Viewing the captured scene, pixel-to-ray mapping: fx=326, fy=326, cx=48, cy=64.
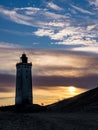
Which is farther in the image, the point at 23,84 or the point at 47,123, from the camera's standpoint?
the point at 23,84

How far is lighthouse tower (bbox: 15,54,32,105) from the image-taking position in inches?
3430

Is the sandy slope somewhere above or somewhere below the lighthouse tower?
below

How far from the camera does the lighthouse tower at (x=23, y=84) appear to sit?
286ft

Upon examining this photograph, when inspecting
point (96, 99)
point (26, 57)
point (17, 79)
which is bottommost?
point (96, 99)

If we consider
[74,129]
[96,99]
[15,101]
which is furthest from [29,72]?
[74,129]

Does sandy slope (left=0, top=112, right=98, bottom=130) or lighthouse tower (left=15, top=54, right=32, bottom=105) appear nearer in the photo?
sandy slope (left=0, top=112, right=98, bottom=130)

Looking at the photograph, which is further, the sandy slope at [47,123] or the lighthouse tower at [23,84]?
the lighthouse tower at [23,84]

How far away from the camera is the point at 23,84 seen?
87.2 metres

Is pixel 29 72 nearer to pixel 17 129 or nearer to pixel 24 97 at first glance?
pixel 24 97

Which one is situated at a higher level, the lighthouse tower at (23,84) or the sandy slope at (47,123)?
the lighthouse tower at (23,84)

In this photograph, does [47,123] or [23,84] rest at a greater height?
[23,84]

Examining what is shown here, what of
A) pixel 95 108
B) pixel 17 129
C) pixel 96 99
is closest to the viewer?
pixel 17 129

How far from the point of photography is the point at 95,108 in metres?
67.3

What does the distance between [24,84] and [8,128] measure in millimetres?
53507
